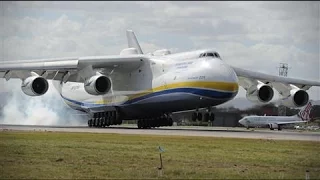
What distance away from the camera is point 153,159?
20406mm

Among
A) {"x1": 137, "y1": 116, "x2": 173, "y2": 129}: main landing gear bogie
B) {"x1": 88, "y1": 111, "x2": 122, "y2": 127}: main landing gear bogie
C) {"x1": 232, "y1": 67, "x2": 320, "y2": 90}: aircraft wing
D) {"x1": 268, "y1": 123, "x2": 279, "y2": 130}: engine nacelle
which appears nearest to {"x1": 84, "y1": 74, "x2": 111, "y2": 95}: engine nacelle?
{"x1": 88, "y1": 111, "x2": 122, "y2": 127}: main landing gear bogie

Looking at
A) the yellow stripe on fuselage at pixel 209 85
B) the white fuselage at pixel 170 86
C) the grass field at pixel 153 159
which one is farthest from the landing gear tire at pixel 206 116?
the grass field at pixel 153 159

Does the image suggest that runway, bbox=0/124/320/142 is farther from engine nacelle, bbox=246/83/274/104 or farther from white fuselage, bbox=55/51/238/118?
engine nacelle, bbox=246/83/274/104

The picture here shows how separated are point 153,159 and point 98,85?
22401 mm

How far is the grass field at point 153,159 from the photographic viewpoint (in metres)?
17.0

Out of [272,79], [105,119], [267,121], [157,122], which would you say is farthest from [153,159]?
[267,121]

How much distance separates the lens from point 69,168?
1802 centimetres

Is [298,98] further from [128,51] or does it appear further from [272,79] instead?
[128,51]

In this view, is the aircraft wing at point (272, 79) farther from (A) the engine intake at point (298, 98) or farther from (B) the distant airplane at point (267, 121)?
(B) the distant airplane at point (267, 121)

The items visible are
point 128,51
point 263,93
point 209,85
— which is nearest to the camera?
point 209,85

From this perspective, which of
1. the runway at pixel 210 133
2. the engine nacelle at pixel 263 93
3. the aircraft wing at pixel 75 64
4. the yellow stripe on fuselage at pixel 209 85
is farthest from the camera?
the engine nacelle at pixel 263 93

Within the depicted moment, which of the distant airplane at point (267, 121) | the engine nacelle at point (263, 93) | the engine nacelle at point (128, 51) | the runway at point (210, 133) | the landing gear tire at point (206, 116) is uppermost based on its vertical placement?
the engine nacelle at point (128, 51)

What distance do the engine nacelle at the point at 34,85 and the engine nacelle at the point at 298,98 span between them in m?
16.2

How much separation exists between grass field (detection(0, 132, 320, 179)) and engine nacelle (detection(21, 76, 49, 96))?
588 inches
